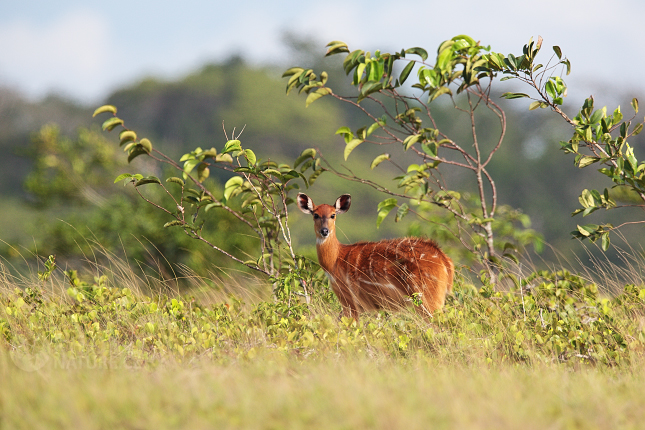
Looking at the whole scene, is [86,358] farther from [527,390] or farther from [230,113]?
[230,113]

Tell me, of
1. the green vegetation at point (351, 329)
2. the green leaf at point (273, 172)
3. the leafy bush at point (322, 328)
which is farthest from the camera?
the green leaf at point (273, 172)

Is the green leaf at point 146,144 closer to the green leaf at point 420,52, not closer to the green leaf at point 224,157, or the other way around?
the green leaf at point 224,157

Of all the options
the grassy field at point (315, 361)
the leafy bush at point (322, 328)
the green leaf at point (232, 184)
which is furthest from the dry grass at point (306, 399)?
the green leaf at point (232, 184)

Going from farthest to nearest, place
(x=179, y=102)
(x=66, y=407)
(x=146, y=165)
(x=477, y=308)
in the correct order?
(x=179, y=102), (x=146, y=165), (x=477, y=308), (x=66, y=407)

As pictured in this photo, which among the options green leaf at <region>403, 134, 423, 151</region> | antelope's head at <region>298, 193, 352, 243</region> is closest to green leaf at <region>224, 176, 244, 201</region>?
antelope's head at <region>298, 193, 352, 243</region>

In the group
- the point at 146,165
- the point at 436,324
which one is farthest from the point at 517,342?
the point at 146,165

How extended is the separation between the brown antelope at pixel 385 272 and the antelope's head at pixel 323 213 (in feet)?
0.04

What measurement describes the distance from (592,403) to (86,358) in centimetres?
340

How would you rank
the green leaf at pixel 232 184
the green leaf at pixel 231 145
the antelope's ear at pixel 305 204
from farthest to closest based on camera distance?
the antelope's ear at pixel 305 204
the green leaf at pixel 232 184
the green leaf at pixel 231 145

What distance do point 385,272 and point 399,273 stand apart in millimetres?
141

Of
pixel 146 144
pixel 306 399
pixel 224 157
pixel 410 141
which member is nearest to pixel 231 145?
pixel 224 157

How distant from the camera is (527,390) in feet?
11.9

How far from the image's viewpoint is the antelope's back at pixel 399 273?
573 cm

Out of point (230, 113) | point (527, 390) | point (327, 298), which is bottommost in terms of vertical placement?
point (230, 113)
